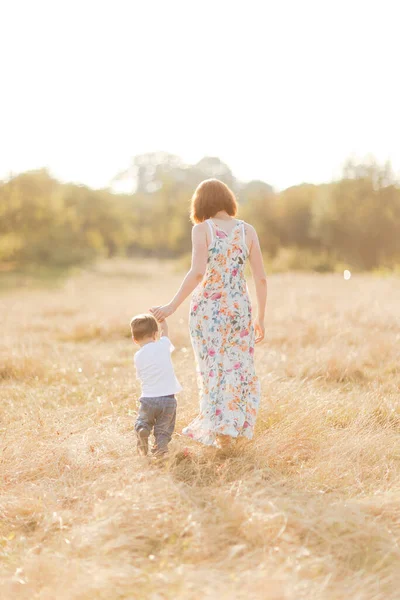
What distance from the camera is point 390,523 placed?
11.8 feet

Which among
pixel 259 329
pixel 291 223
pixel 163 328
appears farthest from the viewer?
pixel 291 223

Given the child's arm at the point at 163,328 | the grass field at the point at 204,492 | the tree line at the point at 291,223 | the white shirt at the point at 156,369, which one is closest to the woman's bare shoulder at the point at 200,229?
the child's arm at the point at 163,328

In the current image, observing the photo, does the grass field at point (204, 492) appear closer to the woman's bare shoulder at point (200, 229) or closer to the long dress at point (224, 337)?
the long dress at point (224, 337)

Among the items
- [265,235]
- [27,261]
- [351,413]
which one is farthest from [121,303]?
[27,261]

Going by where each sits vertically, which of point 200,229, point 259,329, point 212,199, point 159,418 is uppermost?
point 212,199

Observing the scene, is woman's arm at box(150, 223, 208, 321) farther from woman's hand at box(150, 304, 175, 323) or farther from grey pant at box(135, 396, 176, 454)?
grey pant at box(135, 396, 176, 454)

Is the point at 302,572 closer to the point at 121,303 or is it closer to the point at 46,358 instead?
the point at 46,358

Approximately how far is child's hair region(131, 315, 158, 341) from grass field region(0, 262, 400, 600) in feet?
2.90

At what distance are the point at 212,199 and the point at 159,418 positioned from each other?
5.69ft

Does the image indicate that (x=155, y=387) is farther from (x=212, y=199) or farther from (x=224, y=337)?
(x=212, y=199)

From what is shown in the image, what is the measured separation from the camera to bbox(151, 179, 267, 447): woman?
4652mm

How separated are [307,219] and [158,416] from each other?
30381 mm

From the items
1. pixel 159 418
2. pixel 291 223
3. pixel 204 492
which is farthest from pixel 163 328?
pixel 291 223

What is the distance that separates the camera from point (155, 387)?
4.58 metres
